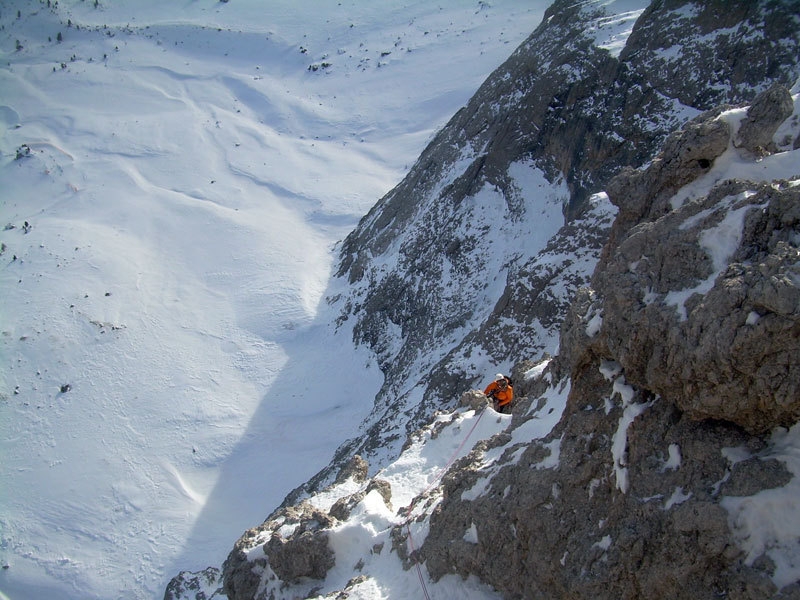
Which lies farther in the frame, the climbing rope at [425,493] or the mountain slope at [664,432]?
the climbing rope at [425,493]

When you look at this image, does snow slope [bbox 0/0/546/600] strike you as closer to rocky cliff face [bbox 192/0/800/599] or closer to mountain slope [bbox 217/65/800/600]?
rocky cliff face [bbox 192/0/800/599]

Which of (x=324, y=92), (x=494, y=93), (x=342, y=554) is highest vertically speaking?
(x=324, y=92)

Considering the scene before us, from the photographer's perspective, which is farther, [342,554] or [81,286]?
[81,286]

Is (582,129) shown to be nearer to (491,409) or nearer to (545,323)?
(545,323)

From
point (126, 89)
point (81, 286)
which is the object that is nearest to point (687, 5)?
point (81, 286)

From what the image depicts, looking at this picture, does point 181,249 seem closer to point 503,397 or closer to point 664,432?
point 503,397

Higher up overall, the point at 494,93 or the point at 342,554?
the point at 494,93

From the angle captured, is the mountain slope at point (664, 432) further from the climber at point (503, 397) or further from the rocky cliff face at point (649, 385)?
the climber at point (503, 397)

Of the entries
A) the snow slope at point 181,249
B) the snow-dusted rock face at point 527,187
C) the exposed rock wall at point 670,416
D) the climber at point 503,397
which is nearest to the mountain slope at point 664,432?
the exposed rock wall at point 670,416
